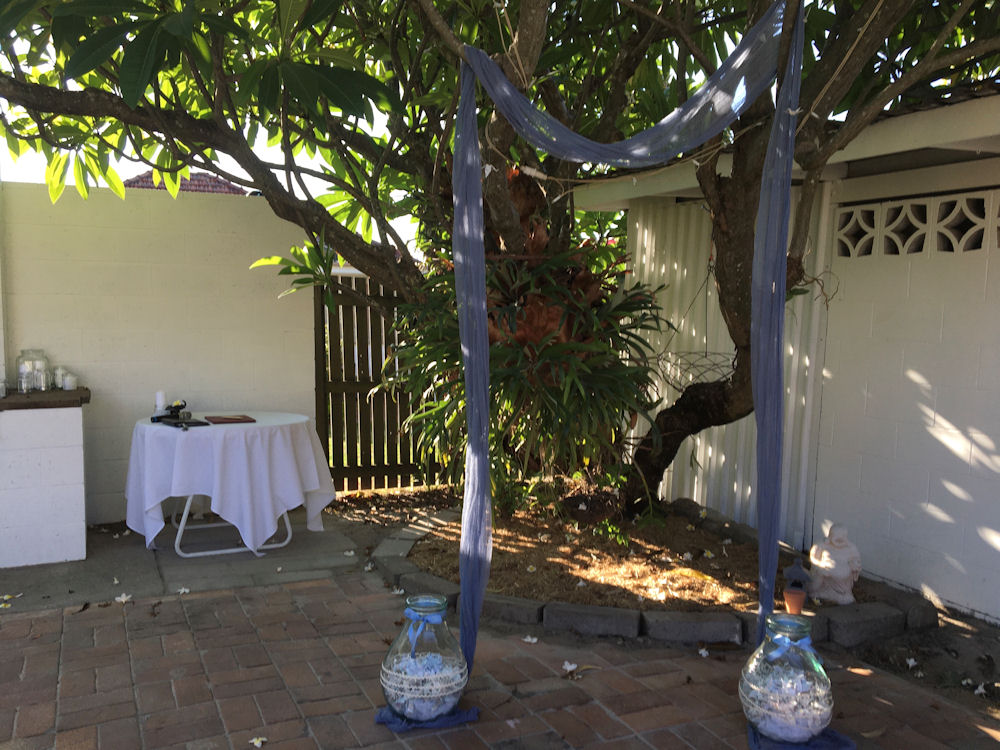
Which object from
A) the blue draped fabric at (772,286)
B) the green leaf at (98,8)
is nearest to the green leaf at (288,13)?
the green leaf at (98,8)

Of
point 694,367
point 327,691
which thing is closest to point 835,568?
point 694,367

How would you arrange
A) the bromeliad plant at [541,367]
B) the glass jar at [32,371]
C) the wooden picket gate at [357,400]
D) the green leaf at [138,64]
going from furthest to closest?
the wooden picket gate at [357,400] → the glass jar at [32,371] → the bromeliad plant at [541,367] → the green leaf at [138,64]

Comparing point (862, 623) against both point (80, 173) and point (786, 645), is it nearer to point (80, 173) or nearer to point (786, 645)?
point (786, 645)

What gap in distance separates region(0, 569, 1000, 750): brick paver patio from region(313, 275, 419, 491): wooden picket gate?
2424 mm

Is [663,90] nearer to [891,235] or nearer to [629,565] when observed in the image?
[891,235]

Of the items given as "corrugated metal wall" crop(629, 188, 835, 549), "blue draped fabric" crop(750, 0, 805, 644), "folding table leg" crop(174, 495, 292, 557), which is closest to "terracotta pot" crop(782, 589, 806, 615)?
"blue draped fabric" crop(750, 0, 805, 644)

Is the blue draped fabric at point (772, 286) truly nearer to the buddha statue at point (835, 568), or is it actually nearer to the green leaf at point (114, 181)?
the buddha statue at point (835, 568)

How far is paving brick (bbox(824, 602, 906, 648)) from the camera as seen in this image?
362 centimetres

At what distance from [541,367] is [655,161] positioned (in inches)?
59.2

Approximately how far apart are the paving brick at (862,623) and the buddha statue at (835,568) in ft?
0.25

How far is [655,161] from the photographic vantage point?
9.50ft

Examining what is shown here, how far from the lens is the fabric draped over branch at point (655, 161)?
9.22ft

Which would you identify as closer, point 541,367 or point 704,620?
point 704,620

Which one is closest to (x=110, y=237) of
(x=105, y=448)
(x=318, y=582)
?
(x=105, y=448)
